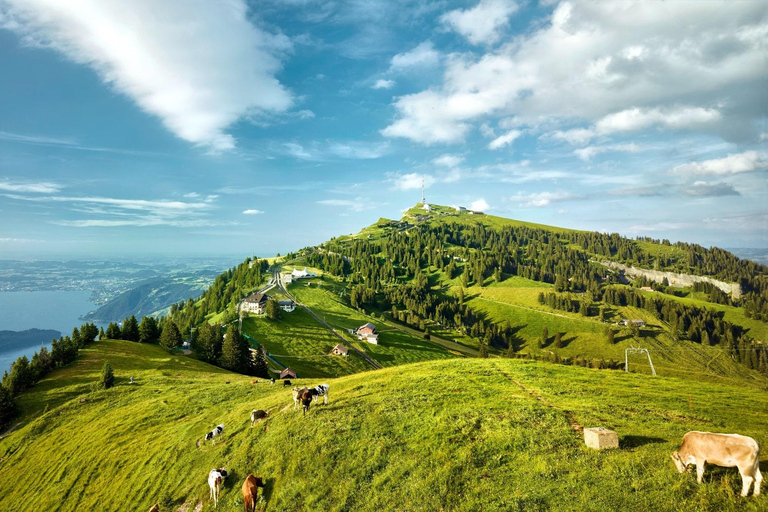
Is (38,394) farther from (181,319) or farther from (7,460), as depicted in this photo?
(181,319)

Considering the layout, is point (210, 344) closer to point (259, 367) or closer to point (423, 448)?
point (259, 367)

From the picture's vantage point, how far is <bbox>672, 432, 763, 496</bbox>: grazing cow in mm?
11688

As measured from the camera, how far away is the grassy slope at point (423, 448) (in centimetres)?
1459

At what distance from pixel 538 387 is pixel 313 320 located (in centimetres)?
12850

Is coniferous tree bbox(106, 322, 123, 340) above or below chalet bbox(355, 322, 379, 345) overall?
above

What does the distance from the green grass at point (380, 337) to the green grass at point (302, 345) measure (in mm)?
11152

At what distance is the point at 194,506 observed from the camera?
2083 cm

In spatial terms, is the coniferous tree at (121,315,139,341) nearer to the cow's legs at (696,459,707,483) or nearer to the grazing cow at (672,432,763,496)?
the grazing cow at (672,432,763,496)

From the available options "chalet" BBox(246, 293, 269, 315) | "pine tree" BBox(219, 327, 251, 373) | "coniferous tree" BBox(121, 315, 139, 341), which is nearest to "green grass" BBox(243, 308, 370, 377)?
"chalet" BBox(246, 293, 269, 315)

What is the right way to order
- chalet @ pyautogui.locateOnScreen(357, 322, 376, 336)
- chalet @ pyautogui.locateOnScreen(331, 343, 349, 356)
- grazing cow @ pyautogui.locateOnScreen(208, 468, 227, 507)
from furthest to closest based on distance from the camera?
chalet @ pyautogui.locateOnScreen(357, 322, 376, 336)
chalet @ pyautogui.locateOnScreen(331, 343, 349, 356)
grazing cow @ pyautogui.locateOnScreen(208, 468, 227, 507)

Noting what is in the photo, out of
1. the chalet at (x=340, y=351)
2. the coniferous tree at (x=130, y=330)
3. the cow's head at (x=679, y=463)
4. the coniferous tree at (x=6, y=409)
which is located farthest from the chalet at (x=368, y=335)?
the cow's head at (x=679, y=463)

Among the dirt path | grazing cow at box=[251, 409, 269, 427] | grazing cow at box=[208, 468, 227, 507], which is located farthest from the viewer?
grazing cow at box=[251, 409, 269, 427]

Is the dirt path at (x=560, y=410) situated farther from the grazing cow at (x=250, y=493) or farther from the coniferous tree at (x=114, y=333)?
the coniferous tree at (x=114, y=333)

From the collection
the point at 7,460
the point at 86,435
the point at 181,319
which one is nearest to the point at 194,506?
the point at 86,435
